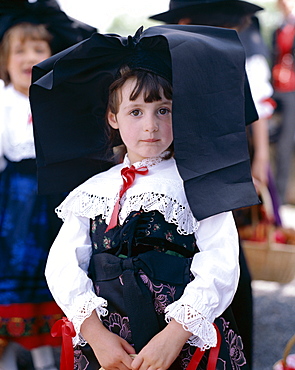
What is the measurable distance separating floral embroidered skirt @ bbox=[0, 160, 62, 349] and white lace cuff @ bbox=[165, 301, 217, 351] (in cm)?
103

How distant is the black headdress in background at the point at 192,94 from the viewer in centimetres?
142

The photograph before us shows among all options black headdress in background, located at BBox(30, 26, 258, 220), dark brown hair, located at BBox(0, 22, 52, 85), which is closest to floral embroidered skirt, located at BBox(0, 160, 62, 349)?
dark brown hair, located at BBox(0, 22, 52, 85)

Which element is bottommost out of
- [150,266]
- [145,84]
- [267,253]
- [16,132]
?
[267,253]

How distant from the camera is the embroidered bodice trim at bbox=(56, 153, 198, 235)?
61.3 inches

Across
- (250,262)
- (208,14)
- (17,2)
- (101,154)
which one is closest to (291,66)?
(250,262)

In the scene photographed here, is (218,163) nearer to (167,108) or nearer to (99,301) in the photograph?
(167,108)

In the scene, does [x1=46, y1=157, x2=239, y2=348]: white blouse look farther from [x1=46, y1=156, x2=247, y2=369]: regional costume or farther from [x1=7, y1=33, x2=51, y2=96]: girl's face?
[x1=7, y1=33, x2=51, y2=96]: girl's face

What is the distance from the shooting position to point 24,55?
240 cm

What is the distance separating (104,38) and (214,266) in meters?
0.73

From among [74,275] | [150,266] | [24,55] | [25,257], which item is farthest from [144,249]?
[24,55]

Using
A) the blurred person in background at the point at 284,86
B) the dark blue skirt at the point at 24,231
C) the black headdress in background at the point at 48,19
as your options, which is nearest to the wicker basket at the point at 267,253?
the dark blue skirt at the point at 24,231

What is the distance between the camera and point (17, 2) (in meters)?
2.35

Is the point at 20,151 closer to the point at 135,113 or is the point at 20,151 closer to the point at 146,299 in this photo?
the point at 135,113

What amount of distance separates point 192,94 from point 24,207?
1.20 metres
